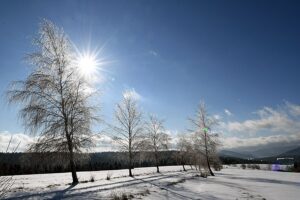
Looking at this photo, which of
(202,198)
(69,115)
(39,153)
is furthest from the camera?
(69,115)

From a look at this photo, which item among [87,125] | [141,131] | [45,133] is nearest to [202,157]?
[141,131]

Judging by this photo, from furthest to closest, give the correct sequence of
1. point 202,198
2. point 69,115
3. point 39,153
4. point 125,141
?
point 125,141 → point 69,115 → point 39,153 → point 202,198

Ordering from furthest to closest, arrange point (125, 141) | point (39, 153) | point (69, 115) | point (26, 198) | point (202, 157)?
point (202, 157), point (125, 141), point (69, 115), point (39, 153), point (26, 198)

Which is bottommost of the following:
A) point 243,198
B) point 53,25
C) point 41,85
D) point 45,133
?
point 243,198

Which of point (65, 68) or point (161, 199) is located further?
point (65, 68)

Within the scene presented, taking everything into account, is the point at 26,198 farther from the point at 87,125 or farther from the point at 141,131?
the point at 141,131

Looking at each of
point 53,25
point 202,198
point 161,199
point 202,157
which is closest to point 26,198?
point 161,199

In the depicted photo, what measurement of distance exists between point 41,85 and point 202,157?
88.8 feet

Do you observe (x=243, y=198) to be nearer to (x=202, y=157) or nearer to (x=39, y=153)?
(x=39, y=153)

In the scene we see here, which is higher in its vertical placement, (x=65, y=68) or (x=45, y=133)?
(x=65, y=68)

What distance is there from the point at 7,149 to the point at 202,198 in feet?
43.5

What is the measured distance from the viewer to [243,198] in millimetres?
15969

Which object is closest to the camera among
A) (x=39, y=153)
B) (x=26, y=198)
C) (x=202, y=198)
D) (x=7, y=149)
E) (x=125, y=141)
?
(x=7, y=149)

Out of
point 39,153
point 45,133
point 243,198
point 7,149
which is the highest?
point 45,133
